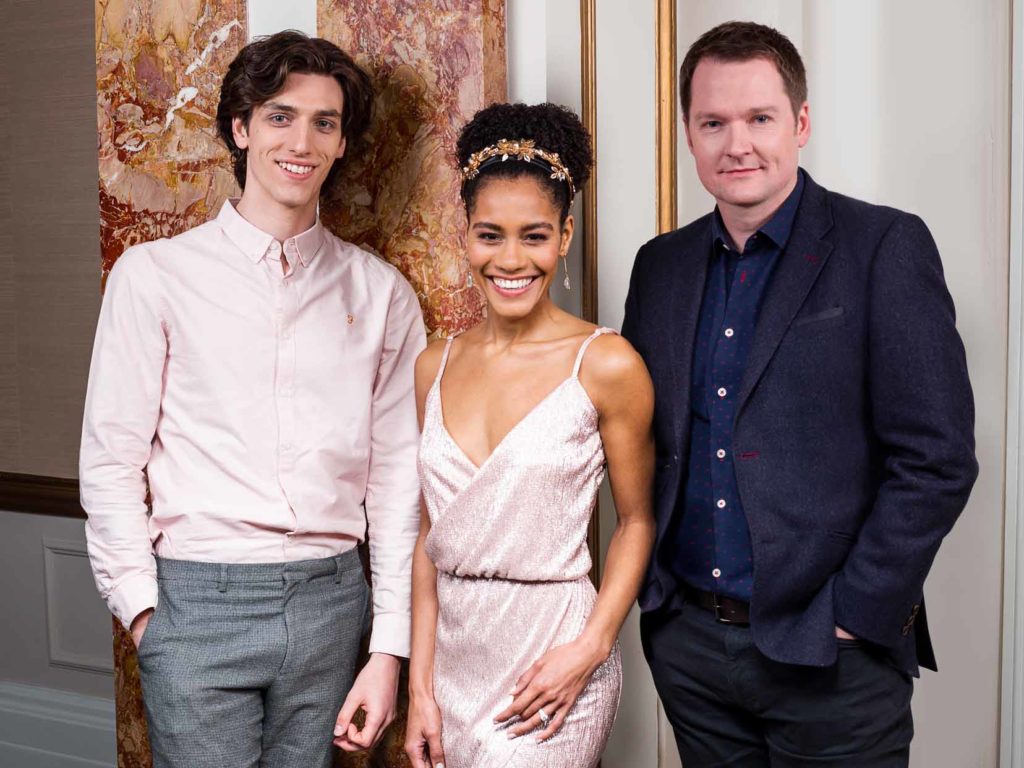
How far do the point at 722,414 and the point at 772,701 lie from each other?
1.67 ft

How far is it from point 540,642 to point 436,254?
3.29ft

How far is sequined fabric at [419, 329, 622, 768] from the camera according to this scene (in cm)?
194

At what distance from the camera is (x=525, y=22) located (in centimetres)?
252

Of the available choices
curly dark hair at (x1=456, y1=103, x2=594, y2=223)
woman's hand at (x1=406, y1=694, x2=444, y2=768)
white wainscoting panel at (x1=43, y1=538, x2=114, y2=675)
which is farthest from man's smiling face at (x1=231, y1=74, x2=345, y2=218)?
white wainscoting panel at (x1=43, y1=538, x2=114, y2=675)

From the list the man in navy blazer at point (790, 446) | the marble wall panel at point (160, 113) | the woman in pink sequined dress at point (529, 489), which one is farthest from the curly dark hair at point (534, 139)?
the marble wall panel at point (160, 113)

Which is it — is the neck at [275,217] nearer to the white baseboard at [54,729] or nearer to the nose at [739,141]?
the nose at [739,141]

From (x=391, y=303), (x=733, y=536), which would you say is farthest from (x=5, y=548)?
(x=733, y=536)

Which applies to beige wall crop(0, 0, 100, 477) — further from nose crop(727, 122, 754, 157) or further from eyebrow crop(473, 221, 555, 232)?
nose crop(727, 122, 754, 157)

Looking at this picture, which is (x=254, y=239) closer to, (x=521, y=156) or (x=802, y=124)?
(x=521, y=156)

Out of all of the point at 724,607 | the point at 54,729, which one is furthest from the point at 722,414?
the point at 54,729

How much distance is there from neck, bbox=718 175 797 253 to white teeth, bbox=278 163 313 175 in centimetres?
87

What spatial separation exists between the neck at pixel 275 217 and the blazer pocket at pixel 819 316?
1.09 metres

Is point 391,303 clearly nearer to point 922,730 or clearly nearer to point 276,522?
point 276,522

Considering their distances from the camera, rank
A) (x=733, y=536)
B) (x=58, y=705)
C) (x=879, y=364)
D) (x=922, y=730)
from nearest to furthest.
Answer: (x=879, y=364)
(x=733, y=536)
(x=922, y=730)
(x=58, y=705)
